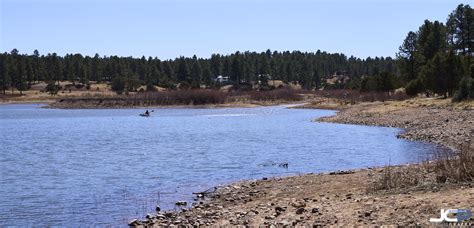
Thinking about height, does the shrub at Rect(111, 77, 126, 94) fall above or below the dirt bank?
above

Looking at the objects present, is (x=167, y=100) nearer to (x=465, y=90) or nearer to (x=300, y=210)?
(x=465, y=90)

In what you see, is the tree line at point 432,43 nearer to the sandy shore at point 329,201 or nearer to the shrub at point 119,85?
the sandy shore at point 329,201

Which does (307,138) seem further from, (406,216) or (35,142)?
(406,216)

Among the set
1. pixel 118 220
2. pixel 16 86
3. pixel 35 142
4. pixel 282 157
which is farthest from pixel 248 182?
pixel 16 86

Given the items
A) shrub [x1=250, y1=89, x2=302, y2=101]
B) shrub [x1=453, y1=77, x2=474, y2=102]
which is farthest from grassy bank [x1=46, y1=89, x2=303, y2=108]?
shrub [x1=453, y1=77, x2=474, y2=102]

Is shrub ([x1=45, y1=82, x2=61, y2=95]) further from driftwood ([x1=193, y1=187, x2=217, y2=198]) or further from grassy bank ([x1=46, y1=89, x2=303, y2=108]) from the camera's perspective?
driftwood ([x1=193, y1=187, x2=217, y2=198])
